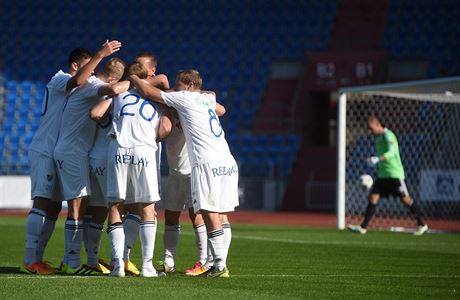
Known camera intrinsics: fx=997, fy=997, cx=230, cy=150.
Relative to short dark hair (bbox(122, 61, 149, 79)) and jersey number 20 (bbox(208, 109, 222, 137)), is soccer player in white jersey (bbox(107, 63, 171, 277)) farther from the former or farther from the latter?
jersey number 20 (bbox(208, 109, 222, 137))

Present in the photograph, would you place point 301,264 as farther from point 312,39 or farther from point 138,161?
point 312,39

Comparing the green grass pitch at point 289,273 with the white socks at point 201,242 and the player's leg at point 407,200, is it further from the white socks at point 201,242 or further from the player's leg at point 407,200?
the player's leg at point 407,200

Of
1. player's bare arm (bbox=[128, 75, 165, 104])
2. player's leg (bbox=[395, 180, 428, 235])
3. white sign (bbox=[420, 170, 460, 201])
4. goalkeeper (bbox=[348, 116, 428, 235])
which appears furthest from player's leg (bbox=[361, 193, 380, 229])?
player's bare arm (bbox=[128, 75, 165, 104])

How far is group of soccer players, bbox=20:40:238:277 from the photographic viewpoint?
9758mm

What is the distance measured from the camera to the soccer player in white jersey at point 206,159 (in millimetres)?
9781

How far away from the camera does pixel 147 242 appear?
9.71 meters

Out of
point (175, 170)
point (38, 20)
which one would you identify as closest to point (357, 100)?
point (38, 20)

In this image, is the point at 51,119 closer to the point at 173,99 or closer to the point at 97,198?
the point at 97,198

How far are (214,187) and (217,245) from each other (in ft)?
1.87

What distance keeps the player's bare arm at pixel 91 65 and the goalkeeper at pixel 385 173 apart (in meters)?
9.34

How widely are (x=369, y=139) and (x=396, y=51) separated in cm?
418

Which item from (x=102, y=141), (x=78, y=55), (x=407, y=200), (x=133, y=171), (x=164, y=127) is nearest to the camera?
(x=133, y=171)

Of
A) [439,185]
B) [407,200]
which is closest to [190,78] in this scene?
[407,200]

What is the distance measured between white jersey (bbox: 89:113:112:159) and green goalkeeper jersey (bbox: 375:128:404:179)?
9.31m
